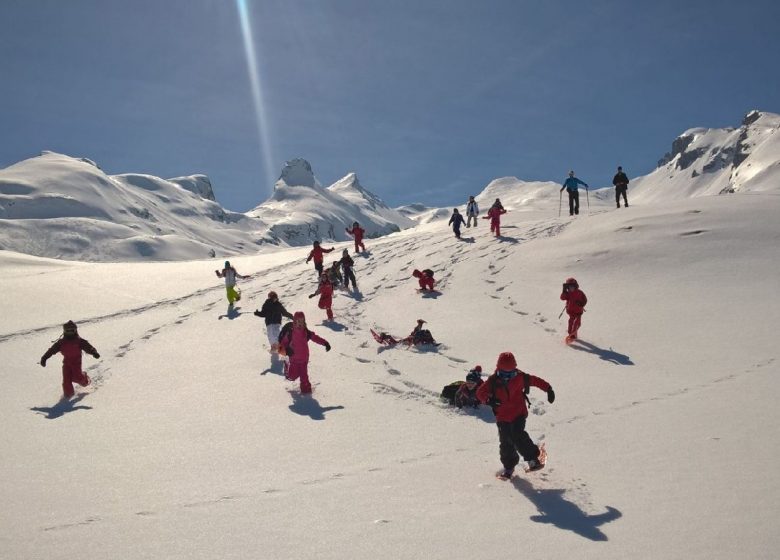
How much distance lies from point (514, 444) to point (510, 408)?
428 millimetres

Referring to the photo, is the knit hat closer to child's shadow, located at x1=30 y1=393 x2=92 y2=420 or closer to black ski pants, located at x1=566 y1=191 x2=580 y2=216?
child's shadow, located at x1=30 y1=393 x2=92 y2=420

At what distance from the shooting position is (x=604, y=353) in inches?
451

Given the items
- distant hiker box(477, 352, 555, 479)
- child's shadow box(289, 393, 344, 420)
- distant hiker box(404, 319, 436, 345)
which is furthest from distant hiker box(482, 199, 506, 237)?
distant hiker box(477, 352, 555, 479)

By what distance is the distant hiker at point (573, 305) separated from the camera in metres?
12.2

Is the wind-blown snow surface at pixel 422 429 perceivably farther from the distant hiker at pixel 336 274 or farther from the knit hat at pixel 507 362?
the distant hiker at pixel 336 274

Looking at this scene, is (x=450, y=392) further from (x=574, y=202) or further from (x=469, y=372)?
(x=574, y=202)

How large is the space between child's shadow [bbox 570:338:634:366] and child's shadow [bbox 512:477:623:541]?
5.56m

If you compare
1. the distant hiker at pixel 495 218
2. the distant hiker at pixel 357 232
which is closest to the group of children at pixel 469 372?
the distant hiker at pixel 495 218

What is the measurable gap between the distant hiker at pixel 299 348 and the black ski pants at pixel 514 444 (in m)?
4.14

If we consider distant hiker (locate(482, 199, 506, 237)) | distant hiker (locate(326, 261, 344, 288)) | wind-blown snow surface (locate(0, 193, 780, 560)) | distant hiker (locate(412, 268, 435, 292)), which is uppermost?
distant hiker (locate(482, 199, 506, 237))

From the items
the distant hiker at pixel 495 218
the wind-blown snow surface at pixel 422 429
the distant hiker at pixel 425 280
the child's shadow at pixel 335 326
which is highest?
the distant hiker at pixel 495 218

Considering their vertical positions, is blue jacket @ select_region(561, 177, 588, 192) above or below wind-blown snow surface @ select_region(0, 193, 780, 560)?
above

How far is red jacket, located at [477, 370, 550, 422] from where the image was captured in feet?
21.3

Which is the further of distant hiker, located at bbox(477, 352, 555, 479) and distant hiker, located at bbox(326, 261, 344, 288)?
distant hiker, located at bbox(326, 261, 344, 288)
